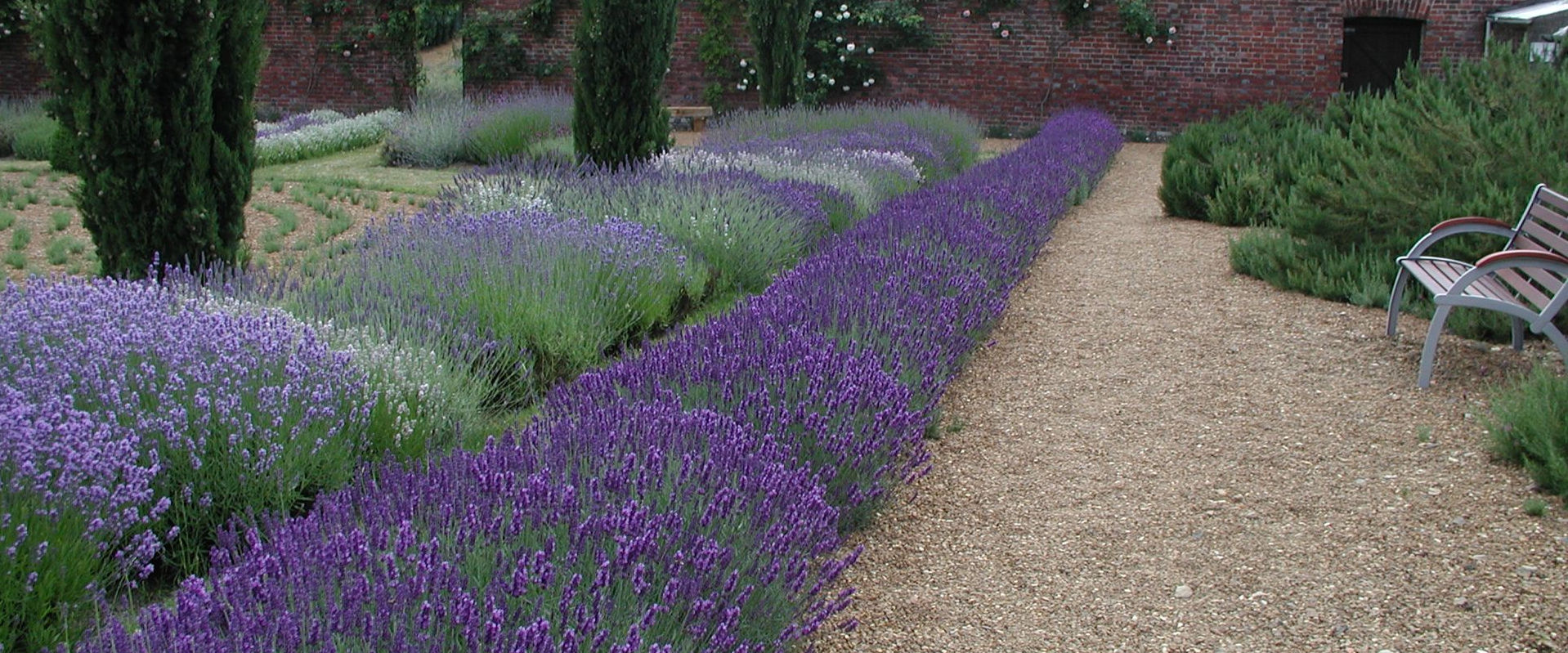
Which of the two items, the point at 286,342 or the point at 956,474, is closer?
the point at 286,342

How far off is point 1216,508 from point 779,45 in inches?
455

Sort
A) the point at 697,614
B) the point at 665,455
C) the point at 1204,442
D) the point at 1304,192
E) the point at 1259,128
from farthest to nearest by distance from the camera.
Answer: the point at 1259,128, the point at 1304,192, the point at 1204,442, the point at 665,455, the point at 697,614

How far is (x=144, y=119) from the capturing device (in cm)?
500

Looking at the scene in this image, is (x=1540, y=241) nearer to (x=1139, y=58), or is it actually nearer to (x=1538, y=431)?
(x=1538, y=431)

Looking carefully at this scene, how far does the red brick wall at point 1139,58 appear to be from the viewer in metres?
16.2

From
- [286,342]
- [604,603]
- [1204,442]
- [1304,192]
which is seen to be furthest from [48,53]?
[1304,192]

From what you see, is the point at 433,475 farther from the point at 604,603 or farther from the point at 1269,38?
the point at 1269,38

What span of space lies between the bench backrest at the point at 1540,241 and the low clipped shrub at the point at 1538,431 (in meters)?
0.64

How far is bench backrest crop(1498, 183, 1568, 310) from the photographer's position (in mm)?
4609

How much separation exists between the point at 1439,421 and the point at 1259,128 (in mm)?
7244

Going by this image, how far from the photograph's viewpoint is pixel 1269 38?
54.0ft

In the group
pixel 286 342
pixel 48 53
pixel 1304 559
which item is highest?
pixel 48 53

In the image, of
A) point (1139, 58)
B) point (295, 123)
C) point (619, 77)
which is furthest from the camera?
point (1139, 58)

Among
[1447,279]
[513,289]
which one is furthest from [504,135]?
[1447,279]
